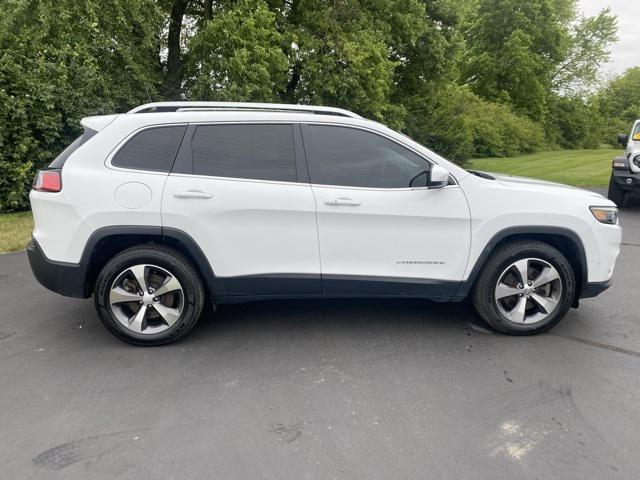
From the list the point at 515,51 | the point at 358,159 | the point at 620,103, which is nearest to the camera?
the point at 358,159

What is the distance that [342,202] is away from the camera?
152 inches

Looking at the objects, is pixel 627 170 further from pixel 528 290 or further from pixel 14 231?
pixel 14 231

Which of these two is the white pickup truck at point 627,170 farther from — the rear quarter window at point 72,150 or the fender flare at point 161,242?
the rear quarter window at point 72,150

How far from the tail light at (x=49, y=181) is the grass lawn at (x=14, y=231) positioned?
4.06 metres

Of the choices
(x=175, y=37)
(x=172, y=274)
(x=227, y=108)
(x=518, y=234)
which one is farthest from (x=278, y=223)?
(x=175, y=37)

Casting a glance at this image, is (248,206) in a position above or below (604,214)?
above

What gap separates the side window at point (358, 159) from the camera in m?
3.96

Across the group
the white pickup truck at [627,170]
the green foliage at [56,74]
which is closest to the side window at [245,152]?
the green foliage at [56,74]

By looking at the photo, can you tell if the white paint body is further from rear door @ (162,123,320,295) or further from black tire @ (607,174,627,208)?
black tire @ (607,174,627,208)

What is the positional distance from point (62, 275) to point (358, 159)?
94.5 inches

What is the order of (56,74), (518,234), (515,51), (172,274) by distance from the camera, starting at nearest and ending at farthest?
(172,274)
(518,234)
(56,74)
(515,51)

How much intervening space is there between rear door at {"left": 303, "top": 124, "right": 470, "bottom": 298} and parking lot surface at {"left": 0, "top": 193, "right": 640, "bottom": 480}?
1.73 feet

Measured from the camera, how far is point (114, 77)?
12375 millimetres

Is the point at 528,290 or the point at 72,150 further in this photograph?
the point at 528,290
